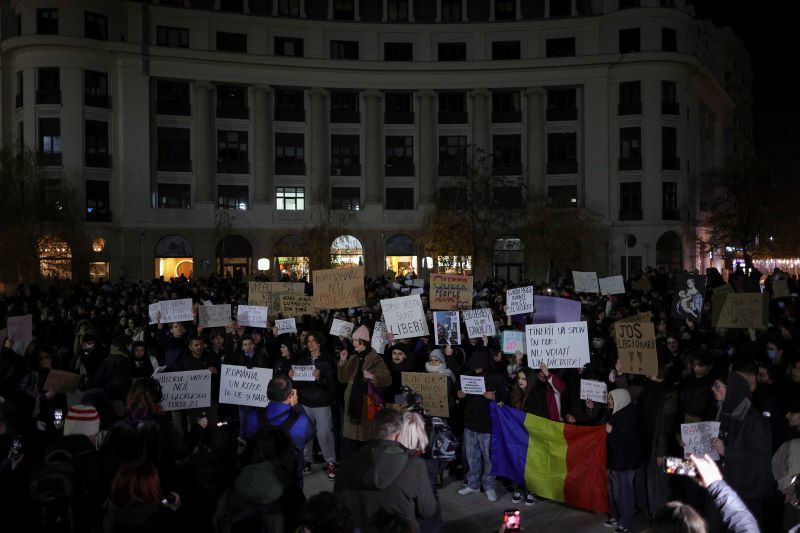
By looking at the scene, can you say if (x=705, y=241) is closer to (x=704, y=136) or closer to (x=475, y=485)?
(x=704, y=136)

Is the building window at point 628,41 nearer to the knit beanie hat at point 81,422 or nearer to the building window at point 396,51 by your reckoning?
the building window at point 396,51

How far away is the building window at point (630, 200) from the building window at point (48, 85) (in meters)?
39.0

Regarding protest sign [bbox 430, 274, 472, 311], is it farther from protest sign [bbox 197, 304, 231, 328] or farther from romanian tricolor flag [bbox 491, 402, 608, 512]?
romanian tricolor flag [bbox 491, 402, 608, 512]

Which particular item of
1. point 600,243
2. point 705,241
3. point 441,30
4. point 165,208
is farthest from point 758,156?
point 165,208

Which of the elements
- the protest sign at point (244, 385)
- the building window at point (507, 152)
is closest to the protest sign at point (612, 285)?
the protest sign at point (244, 385)

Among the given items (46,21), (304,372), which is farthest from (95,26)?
(304,372)

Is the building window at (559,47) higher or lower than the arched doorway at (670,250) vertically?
higher

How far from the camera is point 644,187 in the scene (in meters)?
54.2

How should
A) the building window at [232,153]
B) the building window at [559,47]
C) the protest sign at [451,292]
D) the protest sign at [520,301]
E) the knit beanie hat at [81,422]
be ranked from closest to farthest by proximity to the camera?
the knit beanie hat at [81,422]
the protest sign at [520,301]
the protest sign at [451,292]
the building window at [232,153]
the building window at [559,47]

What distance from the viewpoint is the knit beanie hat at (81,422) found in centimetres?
646

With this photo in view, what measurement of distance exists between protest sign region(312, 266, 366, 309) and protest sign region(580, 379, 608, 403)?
262 inches

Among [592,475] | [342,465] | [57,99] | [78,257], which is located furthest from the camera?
[57,99]

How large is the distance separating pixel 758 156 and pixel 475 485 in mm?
50631

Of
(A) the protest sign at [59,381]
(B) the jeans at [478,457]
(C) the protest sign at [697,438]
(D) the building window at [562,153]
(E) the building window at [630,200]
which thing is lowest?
(B) the jeans at [478,457]
